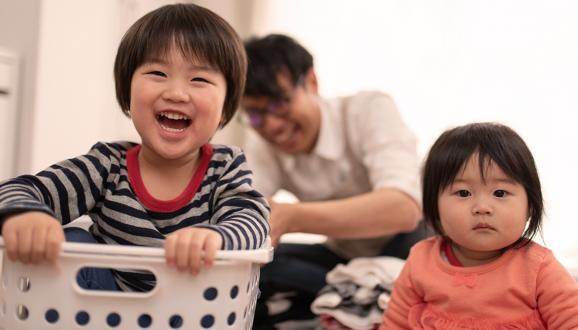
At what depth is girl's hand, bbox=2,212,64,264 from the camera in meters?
0.67

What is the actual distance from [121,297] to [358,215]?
672 mm

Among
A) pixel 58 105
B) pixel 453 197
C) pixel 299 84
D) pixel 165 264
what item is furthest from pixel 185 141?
pixel 58 105

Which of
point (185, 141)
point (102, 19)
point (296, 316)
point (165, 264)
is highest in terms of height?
point (102, 19)

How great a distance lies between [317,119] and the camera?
150cm

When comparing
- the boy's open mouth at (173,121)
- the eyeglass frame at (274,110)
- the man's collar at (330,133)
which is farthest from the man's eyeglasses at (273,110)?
the boy's open mouth at (173,121)

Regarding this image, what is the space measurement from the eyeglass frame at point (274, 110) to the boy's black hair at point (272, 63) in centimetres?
1

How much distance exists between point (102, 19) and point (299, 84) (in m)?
0.82

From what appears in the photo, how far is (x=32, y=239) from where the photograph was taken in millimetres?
673

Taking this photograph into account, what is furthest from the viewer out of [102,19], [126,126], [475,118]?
[126,126]

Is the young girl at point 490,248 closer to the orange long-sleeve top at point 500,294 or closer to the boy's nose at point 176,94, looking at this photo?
the orange long-sleeve top at point 500,294

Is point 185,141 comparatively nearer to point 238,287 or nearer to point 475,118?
point 238,287

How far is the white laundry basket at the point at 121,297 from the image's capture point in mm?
704

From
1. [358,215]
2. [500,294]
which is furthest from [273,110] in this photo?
[500,294]

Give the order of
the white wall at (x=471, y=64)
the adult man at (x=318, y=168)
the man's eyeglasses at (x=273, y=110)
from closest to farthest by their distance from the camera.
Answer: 1. the adult man at (x=318, y=168)
2. the man's eyeglasses at (x=273, y=110)
3. the white wall at (x=471, y=64)
